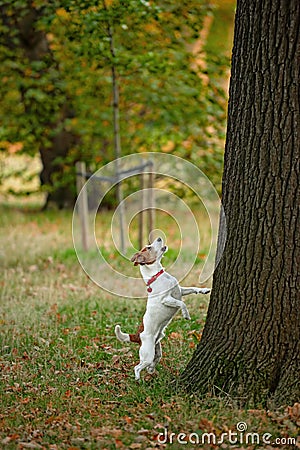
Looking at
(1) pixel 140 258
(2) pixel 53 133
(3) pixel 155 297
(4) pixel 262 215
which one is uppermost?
(4) pixel 262 215

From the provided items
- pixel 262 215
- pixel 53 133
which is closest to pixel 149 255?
pixel 262 215

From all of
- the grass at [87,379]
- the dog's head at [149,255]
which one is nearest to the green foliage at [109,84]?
the grass at [87,379]

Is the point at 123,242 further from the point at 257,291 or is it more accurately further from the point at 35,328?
the point at 257,291

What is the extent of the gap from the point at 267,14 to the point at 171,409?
102 inches

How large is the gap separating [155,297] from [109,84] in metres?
8.50

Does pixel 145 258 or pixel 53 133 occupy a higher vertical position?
pixel 145 258

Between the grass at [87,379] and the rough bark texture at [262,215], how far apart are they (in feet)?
0.88

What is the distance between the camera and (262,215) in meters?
4.71

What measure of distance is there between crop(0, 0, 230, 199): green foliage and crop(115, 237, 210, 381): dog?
4109mm

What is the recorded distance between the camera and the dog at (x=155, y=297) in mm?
5102

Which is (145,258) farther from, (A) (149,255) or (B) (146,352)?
(B) (146,352)

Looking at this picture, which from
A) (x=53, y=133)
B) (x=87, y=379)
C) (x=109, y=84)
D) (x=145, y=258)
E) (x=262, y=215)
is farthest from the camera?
(x=53, y=133)

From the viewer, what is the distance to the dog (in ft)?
16.7

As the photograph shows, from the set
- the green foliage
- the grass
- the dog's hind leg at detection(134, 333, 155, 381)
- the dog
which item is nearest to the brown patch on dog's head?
the dog
